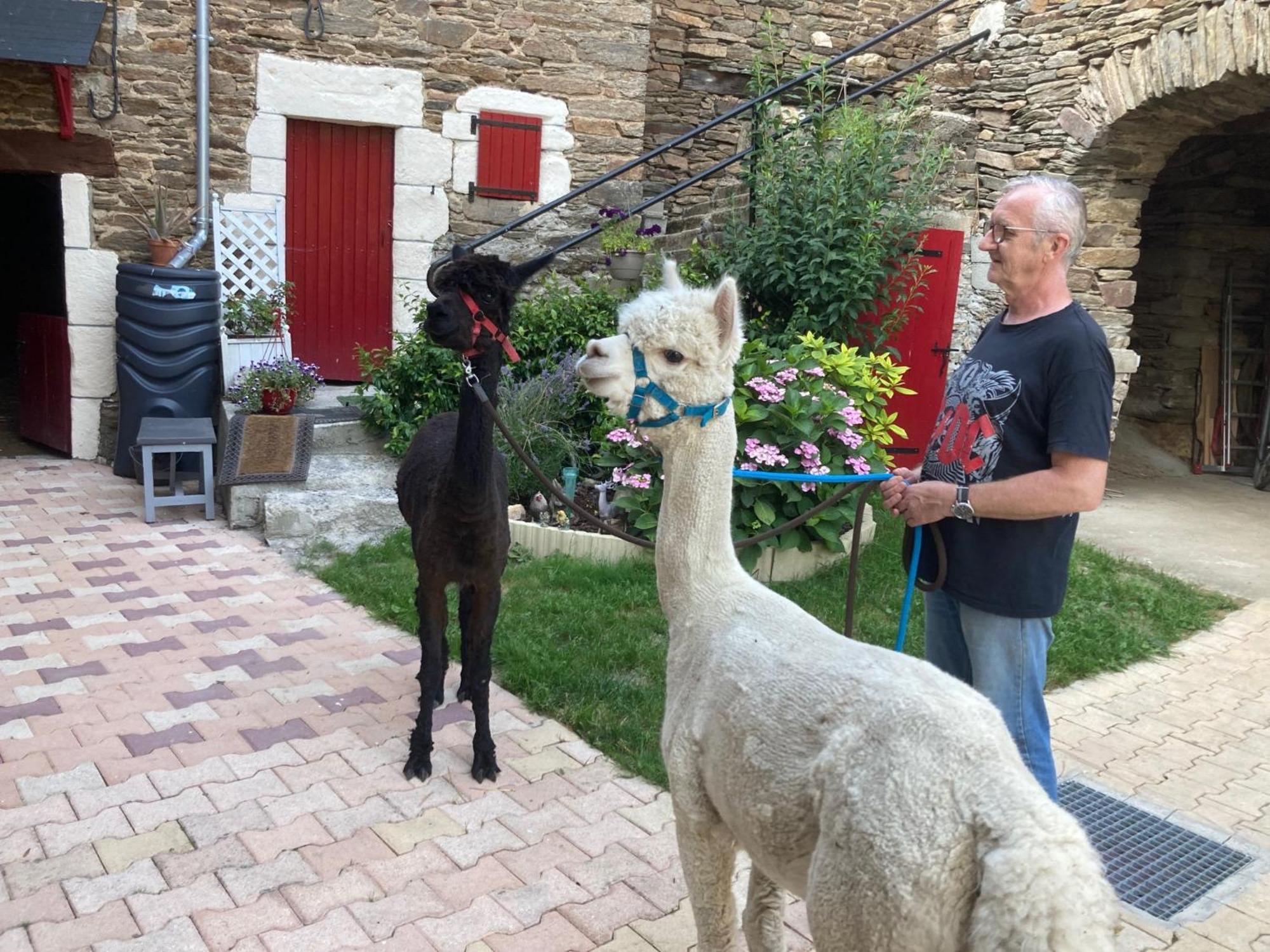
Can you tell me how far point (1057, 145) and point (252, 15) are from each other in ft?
22.8

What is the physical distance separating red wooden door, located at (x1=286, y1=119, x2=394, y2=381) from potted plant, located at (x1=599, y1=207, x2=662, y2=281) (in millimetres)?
2068

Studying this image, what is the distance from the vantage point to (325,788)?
3.38m

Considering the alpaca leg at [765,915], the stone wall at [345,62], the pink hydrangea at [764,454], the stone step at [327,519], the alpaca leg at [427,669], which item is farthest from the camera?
the stone wall at [345,62]

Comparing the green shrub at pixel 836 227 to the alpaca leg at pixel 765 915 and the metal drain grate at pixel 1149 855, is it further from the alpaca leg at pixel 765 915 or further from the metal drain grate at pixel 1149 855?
the alpaca leg at pixel 765 915

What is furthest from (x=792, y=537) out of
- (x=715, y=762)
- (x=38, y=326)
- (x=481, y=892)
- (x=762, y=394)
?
(x=38, y=326)

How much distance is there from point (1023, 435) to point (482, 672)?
2.19 m

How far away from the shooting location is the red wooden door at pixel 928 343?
25.3 ft

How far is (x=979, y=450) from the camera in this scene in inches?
93.6

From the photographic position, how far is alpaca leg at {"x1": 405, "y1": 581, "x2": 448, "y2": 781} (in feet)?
11.4

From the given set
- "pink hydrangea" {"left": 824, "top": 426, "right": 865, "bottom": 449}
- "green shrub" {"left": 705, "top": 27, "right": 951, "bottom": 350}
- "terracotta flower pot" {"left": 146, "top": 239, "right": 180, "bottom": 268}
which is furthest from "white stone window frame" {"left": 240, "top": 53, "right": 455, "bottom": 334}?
"pink hydrangea" {"left": 824, "top": 426, "right": 865, "bottom": 449}

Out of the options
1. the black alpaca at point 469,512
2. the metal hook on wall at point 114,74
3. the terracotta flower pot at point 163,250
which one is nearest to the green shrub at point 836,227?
the black alpaca at point 469,512

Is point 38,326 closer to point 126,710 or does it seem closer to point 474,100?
point 474,100

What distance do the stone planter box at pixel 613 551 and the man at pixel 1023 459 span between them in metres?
3.22

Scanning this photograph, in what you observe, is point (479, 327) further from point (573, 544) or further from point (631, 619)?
point (573, 544)
